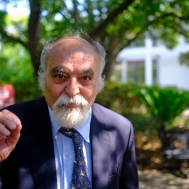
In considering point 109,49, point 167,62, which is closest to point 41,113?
point 109,49

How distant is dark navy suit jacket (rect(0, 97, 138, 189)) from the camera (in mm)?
1647

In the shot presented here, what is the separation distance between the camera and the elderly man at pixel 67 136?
5.39 feet

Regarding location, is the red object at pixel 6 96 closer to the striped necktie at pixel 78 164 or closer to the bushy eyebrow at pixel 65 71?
the striped necktie at pixel 78 164

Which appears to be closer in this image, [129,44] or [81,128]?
[81,128]

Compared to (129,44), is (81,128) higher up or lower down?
lower down

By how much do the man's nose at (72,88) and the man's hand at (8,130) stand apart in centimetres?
35

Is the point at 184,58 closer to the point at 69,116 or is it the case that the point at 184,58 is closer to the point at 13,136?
the point at 69,116

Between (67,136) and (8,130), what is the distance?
490 mm

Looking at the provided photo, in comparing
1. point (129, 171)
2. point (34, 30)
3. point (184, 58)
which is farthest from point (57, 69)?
point (184, 58)

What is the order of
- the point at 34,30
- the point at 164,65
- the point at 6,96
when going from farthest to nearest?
the point at 164,65, the point at 6,96, the point at 34,30

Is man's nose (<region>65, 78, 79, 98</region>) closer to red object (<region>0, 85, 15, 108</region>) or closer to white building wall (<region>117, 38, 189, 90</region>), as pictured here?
red object (<region>0, 85, 15, 108</region>)

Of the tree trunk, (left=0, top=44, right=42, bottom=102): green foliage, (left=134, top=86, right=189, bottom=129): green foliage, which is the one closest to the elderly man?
the tree trunk

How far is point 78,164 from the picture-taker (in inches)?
66.7

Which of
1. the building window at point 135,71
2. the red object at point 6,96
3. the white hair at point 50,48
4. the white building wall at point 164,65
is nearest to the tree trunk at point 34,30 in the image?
the red object at point 6,96
